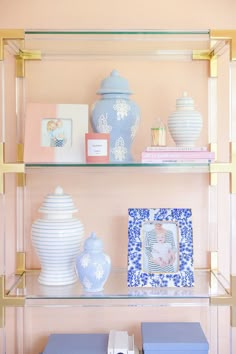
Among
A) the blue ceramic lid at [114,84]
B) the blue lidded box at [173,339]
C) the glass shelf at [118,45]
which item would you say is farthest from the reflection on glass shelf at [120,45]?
the blue lidded box at [173,339]

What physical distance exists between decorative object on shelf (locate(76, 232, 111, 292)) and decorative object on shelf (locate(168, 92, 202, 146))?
16.3 inches

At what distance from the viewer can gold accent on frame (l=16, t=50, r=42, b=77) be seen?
1.94m

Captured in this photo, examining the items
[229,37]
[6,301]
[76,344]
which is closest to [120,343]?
[76,344]

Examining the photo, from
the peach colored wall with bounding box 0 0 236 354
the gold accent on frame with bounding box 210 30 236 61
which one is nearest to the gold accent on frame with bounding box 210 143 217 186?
the peach colored wall with bounding box 0 0 236 354

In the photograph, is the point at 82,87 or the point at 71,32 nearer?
the point at 71,32

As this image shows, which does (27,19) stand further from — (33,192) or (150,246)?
(150,246)

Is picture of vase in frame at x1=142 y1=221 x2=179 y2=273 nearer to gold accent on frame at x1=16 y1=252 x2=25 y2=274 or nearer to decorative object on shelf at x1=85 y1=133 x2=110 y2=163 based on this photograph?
decorative object on shelf at x1=85 y1=133 x2=110 y2=163

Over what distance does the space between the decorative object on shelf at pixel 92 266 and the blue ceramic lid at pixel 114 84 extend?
46cm

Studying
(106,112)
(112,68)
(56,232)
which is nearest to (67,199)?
(56,232)

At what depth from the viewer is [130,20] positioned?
6.45 feet

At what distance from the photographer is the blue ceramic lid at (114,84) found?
1.80m

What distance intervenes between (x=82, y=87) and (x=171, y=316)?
840mm

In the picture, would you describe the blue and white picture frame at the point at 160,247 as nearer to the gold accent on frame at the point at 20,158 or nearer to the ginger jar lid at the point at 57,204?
the ginger jar lid at the point at 57,204

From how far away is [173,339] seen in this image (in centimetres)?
176
